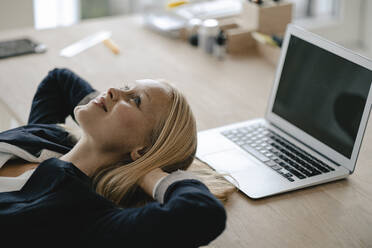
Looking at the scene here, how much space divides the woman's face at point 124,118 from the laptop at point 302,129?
0.24m

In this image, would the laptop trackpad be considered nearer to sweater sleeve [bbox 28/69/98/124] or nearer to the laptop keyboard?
the laptop keyboard

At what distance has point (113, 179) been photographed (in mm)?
1217

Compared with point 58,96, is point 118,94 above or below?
above

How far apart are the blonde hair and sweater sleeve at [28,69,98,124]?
0.39 m

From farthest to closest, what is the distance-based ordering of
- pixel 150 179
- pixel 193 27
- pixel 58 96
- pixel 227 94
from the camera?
pixel 193 27, pixel 227 94, pixel 58 96, pixel 150 179

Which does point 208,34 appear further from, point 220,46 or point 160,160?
point 160,160

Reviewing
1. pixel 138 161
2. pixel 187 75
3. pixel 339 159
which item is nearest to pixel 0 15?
pixel 187 75

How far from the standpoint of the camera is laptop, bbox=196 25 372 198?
4.31 ft

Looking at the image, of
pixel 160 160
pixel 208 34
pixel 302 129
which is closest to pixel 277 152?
pixel 302 129

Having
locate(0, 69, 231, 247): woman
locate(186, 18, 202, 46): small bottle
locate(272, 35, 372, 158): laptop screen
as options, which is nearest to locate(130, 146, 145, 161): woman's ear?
locate(0, 69, 231, 247): woman

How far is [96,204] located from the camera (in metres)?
1.10

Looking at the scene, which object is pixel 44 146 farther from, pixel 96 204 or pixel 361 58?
pixel 361 58

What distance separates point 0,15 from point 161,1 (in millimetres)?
880

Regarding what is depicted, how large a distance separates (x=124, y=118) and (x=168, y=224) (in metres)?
0.31
